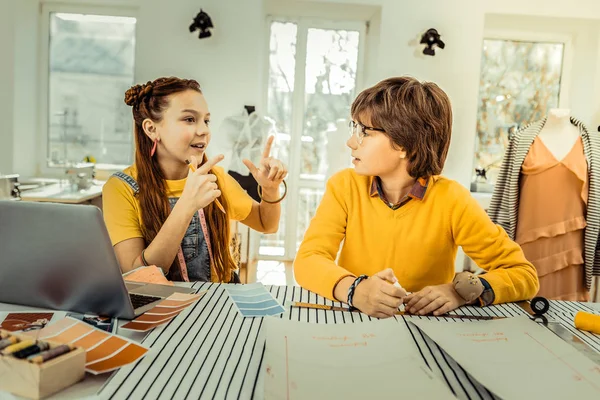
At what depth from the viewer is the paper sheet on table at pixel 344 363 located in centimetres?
63

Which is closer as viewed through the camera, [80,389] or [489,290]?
[80,389]

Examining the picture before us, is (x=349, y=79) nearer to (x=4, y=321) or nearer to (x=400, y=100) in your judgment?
(x=400, y=100)

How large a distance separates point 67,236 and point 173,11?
365 cm

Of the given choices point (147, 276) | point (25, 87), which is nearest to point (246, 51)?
point (25, 87)

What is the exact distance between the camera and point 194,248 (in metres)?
1.59

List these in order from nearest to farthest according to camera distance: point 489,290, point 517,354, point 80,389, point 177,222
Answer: point 80,389 < point 517,354 < point 489,290 < point 177,222

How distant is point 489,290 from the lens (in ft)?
3.66

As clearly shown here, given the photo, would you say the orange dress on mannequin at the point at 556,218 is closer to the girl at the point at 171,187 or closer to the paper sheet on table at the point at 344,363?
the girl at the point at 171,187

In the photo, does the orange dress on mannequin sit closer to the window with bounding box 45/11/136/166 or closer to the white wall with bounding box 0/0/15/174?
the window with bounding box 45/11/136/166

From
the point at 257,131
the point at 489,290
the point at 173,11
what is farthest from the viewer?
the point at 173,11

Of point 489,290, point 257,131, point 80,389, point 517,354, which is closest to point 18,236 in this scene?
point 80,389

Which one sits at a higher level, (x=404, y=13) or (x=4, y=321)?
(x=404, y=13)

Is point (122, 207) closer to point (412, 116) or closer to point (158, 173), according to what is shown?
point (158, 173)

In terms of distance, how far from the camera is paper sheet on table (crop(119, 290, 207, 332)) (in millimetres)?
852
